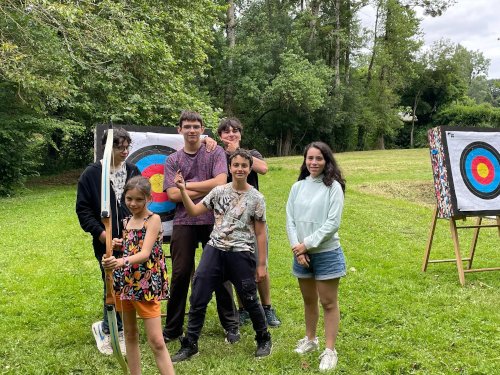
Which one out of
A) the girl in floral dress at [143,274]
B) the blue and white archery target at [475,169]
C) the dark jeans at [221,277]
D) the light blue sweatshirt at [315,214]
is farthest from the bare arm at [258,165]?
the blue and white archery target at [475,169]

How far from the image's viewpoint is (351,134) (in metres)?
34.7

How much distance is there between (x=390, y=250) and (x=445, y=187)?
1.85 metres

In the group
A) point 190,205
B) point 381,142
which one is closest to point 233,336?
point 190,205

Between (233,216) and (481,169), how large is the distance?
371 cm

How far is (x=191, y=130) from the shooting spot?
365cm

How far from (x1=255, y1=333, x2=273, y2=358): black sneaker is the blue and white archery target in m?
3.04

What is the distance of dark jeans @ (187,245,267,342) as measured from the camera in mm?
3447

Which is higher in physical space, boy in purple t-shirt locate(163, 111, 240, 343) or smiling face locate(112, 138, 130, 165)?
smiling face locate(112, 138, 130, 165)

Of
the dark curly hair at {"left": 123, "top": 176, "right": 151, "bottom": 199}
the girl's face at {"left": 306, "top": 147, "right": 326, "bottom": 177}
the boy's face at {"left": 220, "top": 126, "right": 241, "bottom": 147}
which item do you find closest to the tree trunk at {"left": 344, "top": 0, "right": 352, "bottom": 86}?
the boy's face at {"left": 220, "top": 126, "right": 241, "bottom": 147}

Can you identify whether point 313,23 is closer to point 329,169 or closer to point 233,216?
point 329,169

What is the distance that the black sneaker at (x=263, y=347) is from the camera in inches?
140

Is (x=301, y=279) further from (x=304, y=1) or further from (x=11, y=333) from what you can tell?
(x=304, y=1)

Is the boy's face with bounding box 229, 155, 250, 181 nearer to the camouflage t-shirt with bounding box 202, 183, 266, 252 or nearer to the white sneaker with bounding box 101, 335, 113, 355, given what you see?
the camouflage t-shirt with bounding box 202, 183, 266, 252

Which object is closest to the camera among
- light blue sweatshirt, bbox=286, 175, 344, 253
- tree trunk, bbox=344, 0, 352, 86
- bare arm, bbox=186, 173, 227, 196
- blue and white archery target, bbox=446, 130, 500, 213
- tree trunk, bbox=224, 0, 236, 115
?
light blue sweatshirt, bbox=286, 175, 344, 253
